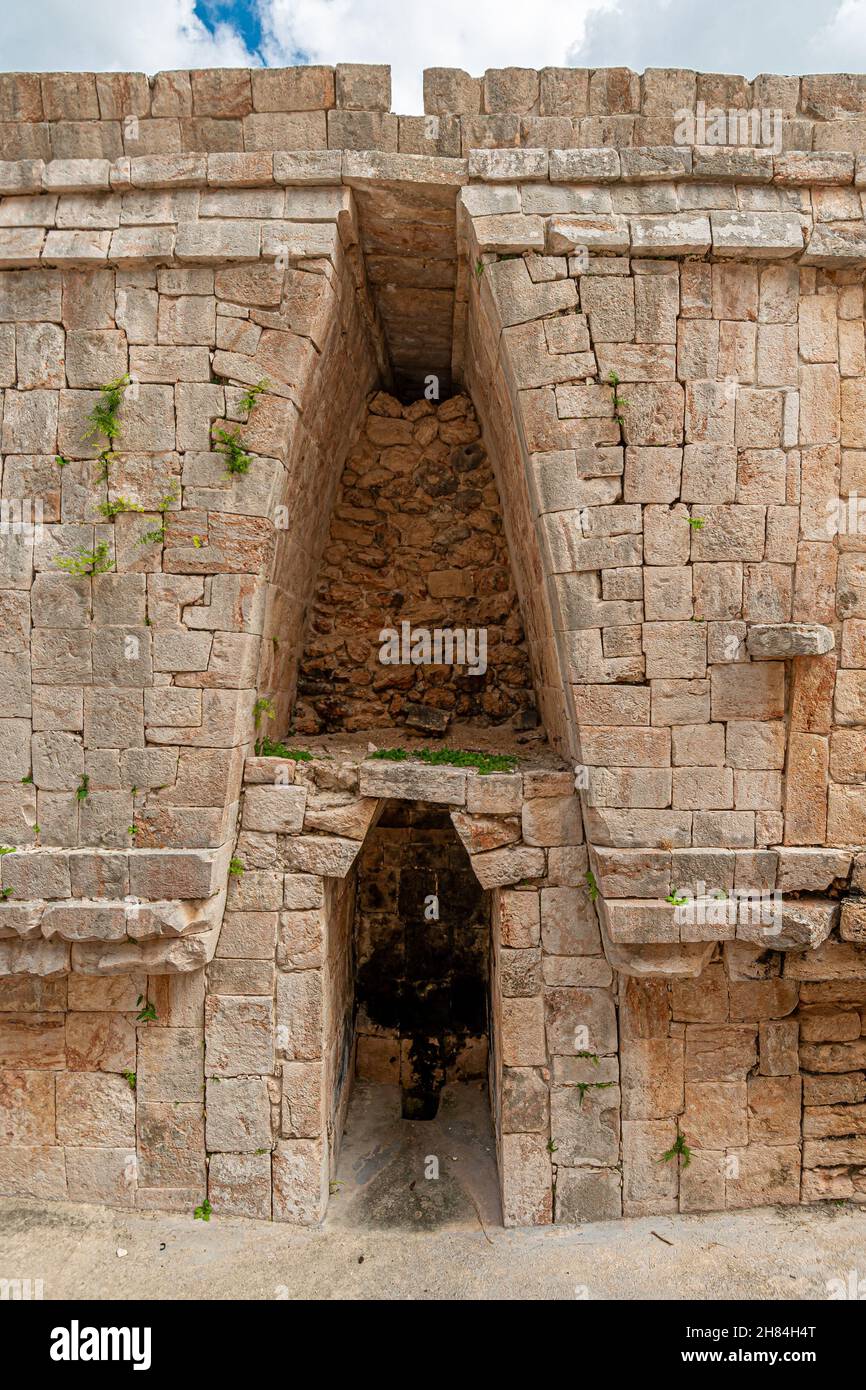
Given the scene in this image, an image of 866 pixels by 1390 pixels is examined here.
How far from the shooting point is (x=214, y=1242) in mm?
5008

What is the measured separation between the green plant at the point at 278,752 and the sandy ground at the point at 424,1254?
3.37 meters

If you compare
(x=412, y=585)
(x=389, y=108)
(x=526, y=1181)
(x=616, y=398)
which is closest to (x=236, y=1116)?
(x=526, y=1181)

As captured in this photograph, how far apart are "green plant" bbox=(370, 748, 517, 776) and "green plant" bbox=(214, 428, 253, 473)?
2367 millimetres

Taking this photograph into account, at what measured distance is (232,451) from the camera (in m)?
4.95

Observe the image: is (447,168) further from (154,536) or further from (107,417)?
(154,536)

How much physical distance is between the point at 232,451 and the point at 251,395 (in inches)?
16.2

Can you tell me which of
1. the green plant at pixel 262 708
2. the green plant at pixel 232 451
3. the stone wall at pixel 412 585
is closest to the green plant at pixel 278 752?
the green plant at pixel 262 708

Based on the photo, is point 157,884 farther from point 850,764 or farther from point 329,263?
point 850,764

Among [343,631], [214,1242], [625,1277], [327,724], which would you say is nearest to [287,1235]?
[214,1242]

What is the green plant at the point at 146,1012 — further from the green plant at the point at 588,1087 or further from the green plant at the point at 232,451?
the green plant at the point at 232,451

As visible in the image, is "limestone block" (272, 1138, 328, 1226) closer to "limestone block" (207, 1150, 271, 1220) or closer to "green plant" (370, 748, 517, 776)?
"limestone block" (207, 1150, 271, 1220)

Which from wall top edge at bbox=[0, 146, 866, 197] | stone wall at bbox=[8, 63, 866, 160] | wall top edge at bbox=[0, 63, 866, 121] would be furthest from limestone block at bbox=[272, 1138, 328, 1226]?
wall top edge at bbox=[0, 63, 866, 121]

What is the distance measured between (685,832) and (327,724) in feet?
11.5

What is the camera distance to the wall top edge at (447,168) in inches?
189
